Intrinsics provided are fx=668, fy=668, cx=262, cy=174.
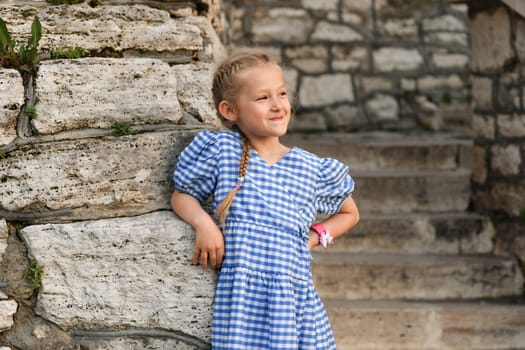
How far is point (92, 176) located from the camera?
6.23 ft

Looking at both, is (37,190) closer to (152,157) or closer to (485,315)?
(152,157)

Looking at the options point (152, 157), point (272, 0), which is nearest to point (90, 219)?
point (152, 157)

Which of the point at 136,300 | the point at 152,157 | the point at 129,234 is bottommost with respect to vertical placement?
the point at 136,300

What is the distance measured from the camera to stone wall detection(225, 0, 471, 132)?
18.6 ft

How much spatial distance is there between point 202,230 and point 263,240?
0.56ft

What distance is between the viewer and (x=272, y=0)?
18.6 ft

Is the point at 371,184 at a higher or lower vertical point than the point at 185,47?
lower

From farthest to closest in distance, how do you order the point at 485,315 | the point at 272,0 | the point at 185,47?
the point at 272,0, the point at 485,315, the point at 185,47

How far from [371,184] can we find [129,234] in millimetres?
2281

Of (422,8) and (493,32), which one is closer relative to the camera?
(493,32)

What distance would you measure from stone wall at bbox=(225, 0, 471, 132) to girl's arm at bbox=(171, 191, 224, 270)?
3835 mm

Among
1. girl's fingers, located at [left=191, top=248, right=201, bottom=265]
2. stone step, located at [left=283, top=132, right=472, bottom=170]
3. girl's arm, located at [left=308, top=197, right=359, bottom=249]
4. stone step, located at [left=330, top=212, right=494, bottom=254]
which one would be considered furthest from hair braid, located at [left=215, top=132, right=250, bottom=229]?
stone step, located at [left=283, top=132, right=472, bottom=170]

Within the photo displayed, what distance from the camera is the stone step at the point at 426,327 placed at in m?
3.08

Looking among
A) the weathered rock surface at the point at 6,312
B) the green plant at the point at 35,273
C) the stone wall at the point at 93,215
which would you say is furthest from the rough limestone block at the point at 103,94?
the weathered rock surface at the point at 6,312
